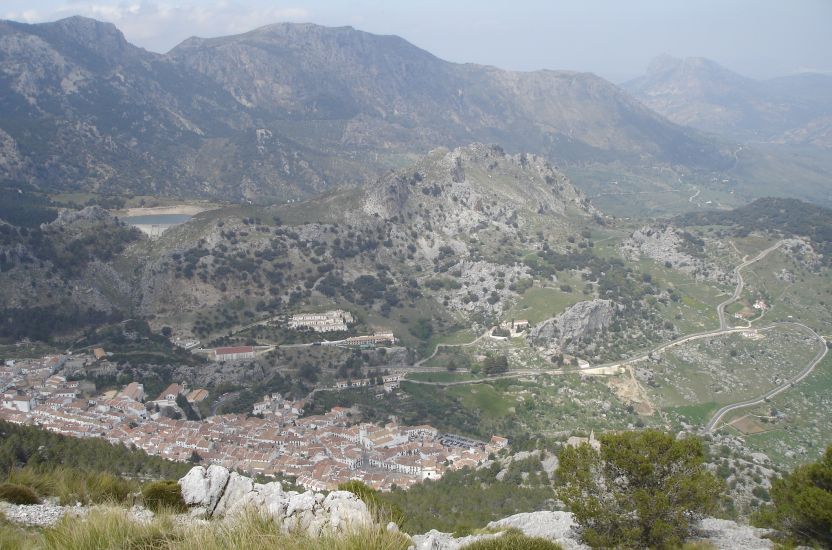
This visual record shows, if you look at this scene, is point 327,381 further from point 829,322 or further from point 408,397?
point 829,322

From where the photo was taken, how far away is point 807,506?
1424 cm

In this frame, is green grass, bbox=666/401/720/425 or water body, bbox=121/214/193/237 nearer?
green grass, bbox=666/401/720/425

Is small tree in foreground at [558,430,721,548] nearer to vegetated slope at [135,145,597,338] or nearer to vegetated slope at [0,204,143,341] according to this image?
vegetated slope at [135,145,597,338]

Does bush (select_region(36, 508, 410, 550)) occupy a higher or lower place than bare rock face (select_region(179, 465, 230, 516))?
higher

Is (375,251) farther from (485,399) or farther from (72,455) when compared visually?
(72,455)

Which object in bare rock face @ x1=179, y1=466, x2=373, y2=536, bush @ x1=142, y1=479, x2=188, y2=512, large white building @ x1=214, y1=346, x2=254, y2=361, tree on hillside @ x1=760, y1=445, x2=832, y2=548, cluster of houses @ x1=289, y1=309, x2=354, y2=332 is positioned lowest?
large white building @ x1=214, y1=346, x2=254, y2=361

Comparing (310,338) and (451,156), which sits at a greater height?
(451,156)

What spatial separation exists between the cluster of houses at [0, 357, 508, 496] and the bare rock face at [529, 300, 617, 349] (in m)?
19.5

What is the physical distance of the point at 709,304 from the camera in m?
71.8

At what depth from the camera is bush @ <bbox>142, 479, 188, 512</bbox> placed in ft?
42.0

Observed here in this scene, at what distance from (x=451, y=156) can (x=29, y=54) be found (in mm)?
136431

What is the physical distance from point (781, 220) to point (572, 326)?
189 feet

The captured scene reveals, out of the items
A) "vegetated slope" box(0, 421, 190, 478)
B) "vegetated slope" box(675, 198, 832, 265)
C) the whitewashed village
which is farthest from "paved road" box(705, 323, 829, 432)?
"vegetated slope" box(0, 421, 190, 478)

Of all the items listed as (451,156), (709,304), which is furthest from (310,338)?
(451,156)
